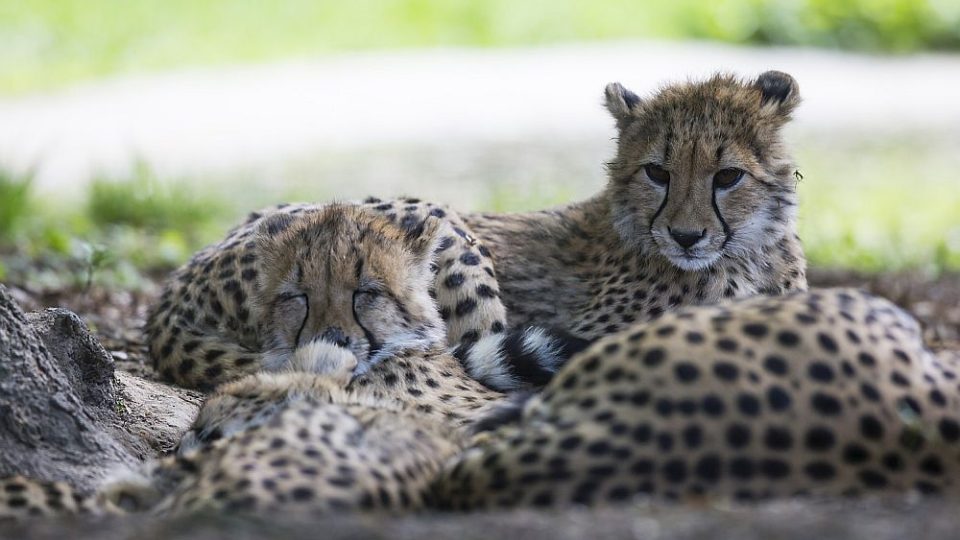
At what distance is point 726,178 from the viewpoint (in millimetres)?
4355

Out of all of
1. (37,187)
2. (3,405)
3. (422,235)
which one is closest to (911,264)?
(422,235)

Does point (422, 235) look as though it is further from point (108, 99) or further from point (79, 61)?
point (79, 61)

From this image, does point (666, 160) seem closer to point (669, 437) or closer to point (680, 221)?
point (680, 221)

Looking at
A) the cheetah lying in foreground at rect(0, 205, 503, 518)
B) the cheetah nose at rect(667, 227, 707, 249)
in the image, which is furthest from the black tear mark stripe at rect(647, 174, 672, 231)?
the cheetah lying in foreground at rect(0, 205, 503, 518)

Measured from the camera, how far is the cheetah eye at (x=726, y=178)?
435 cm

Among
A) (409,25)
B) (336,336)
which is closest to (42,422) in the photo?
(336,336)

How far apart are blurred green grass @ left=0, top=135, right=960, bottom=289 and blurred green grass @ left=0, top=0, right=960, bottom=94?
4.18m

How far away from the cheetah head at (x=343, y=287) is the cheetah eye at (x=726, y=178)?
94cm

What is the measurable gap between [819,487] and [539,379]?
1332 millimetres

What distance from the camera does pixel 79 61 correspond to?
12.8 meters

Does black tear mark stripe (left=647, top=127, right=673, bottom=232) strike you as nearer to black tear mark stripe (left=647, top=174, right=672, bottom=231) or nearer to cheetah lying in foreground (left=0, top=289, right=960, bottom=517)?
black tear mark stripe (left=647, top=174, right=672, bottom=231)

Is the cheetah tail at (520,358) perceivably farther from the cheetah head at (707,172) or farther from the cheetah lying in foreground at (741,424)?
the cheetah lying in foreground at (741,424)

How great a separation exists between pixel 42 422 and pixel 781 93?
8.43 feet

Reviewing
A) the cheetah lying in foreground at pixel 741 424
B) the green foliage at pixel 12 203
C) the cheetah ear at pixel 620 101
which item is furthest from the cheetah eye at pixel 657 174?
the green foliage at pixel 12 203
